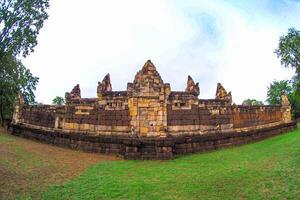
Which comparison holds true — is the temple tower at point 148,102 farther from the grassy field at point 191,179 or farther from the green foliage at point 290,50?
the green foliage at point 290,50

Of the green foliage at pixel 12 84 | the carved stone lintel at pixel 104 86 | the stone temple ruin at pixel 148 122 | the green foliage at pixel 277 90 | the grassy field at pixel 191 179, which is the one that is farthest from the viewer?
the green foliage at pixel 277 90

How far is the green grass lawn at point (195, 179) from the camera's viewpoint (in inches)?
323

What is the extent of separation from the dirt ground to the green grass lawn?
591 mm

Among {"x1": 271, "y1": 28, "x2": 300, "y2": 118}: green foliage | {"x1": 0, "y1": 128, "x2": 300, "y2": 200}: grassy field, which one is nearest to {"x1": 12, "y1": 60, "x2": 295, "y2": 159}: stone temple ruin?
{"x1": 0, "y1": 128, "x2": 300, "y2": 200}: grassy field

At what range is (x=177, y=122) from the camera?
15047 millimetres

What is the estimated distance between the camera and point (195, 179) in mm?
9539

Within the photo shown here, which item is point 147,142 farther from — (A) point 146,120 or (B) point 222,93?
(B) point 222,93

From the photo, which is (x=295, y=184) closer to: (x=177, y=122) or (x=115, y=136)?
(x=177, y=122)

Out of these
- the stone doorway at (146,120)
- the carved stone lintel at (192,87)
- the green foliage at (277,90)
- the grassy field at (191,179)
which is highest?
the green foliage at (277,90)

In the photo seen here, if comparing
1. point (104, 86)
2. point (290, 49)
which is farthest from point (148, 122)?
point (290, 49)

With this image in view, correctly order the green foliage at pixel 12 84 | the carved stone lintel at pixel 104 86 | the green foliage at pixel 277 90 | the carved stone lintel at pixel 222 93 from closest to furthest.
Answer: the carved stone lintel at pixel 104 86 < the carved stone lintel at pixel 222 93 < the green foliage at pixel 12 84 < the green foliage at pixel 277 90

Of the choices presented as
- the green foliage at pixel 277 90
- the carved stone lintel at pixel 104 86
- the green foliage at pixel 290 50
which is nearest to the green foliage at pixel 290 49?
the green foliage at pixel 290 50

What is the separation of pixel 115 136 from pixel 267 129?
33.4 feet

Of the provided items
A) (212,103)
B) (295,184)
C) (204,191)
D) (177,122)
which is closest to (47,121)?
(177,122)
